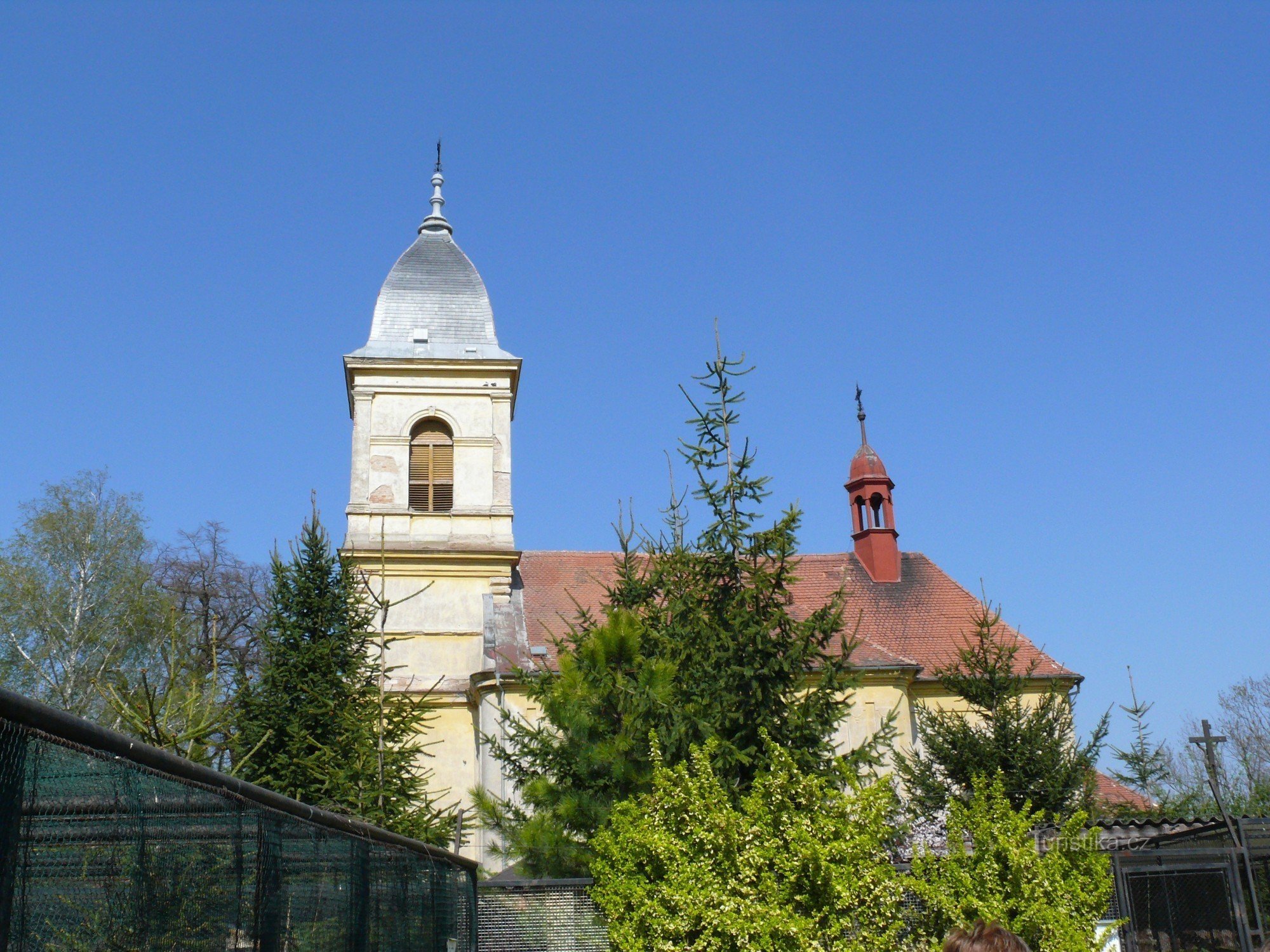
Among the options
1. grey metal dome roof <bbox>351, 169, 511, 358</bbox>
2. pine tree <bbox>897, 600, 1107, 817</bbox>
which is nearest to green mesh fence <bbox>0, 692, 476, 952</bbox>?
pine tree <bbox>897, 600, 1107, 817</bbox>

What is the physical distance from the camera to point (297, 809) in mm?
5008

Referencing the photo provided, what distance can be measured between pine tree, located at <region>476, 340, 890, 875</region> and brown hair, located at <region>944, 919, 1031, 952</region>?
347 inches

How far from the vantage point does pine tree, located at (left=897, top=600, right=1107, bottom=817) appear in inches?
789

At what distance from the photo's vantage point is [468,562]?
26.3 meters

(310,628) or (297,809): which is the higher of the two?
(310,628)

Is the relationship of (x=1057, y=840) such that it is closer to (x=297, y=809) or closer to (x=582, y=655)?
(x=582, y=655)

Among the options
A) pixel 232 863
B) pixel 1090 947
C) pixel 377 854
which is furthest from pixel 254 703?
pixel 232 863

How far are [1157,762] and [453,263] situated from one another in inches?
974

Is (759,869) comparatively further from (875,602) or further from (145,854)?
(875,602)

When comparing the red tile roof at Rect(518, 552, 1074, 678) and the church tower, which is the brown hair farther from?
the red tile roof at Rect(518, 552, 1074, 678)

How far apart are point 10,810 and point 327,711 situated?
1480 cm

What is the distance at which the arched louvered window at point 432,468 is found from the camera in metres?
27.1

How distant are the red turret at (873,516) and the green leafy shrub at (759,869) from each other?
20.0m

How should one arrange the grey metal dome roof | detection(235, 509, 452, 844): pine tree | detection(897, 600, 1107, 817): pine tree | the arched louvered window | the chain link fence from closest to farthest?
the chain link fence → detection(235, 509, 452, 844): pine tree → detection(897, 600, 1107, 817): pine tree → the arched louvered window → the grey metal dome roof
